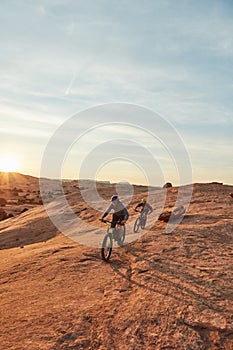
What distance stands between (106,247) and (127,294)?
390 centimetres

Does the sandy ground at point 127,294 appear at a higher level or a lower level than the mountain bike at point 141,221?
lower

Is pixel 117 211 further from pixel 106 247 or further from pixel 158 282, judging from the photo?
pixel 158 282

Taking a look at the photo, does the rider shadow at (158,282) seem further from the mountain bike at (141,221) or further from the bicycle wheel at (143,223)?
the bicycle wheel at (143,223)

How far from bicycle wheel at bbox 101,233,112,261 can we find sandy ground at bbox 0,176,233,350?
1.05 ft

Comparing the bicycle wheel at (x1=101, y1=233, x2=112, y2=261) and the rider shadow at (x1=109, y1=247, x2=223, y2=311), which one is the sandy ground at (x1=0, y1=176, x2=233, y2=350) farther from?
the bicycle wheel at (x1=101, y1=233, x2=112, y2=261)

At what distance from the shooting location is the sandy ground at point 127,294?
7.56m

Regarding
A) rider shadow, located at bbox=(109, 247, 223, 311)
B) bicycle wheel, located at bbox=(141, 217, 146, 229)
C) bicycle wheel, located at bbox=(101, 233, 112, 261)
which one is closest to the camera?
rider shadow, located at bbox=(109, 247, 223, 311)

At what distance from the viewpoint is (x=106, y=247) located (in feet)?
44.8

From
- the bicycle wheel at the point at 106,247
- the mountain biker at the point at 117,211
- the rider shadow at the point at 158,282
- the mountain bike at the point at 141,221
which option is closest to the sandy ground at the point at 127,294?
the rider shadow at the point at 158,282

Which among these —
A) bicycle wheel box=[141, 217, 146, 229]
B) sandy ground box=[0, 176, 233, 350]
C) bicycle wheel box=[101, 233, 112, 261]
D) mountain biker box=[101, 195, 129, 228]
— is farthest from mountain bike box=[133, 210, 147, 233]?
bicycle wheel box=[101, 233, 112, 261]

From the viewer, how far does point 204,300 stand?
361 inches

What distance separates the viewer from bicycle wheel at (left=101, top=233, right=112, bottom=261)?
13463 mm

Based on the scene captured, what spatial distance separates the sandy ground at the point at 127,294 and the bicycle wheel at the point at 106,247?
1.05 feet

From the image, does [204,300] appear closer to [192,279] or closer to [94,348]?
[192,279]
